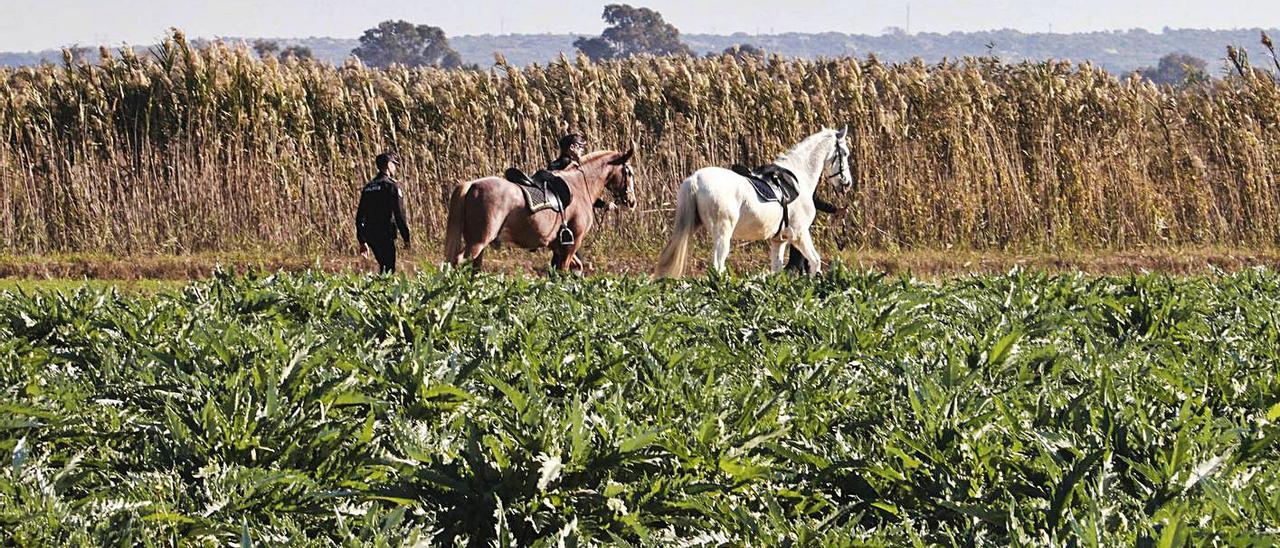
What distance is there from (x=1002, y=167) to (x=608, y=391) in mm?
16293

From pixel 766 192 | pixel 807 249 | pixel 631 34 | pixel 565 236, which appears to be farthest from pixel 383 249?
pixel 631 34

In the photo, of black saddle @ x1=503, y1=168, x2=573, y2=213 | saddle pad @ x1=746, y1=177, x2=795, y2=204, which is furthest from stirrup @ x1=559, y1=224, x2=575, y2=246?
saddle pad @ x1=746, y1=177, x2=795, y2=204

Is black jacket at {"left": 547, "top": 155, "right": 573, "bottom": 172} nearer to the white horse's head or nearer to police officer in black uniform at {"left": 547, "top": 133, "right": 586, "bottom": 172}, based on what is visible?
police officer in black uniform at {"left": 547, "top": 133, "right": 586, "bottom": 172}

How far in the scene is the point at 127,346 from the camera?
236 inches

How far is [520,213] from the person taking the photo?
45.6ft

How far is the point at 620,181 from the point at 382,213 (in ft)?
7.23

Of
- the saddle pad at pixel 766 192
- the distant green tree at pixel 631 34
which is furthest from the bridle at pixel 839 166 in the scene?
the distant green tree at pixel 631 34

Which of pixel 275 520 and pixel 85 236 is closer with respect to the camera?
pixel 275 520

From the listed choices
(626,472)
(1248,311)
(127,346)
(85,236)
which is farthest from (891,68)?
(626,472)

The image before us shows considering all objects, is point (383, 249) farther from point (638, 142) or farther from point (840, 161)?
point (638, 142)

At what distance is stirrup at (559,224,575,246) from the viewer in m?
14.1

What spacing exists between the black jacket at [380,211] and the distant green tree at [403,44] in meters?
165

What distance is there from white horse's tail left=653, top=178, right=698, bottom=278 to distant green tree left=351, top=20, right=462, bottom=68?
544ft

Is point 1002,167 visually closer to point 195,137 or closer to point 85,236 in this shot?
point 195,137
